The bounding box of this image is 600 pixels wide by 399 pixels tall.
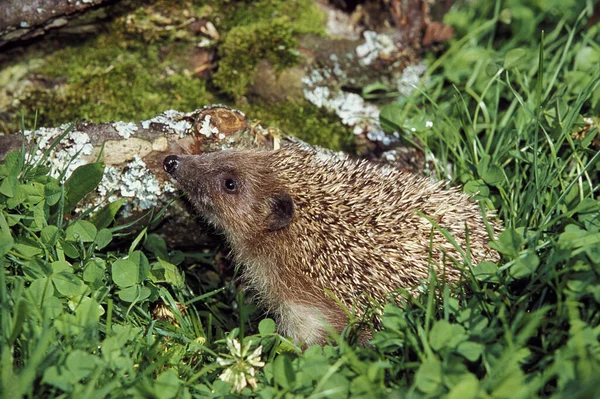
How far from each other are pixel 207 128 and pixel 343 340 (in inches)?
79.9

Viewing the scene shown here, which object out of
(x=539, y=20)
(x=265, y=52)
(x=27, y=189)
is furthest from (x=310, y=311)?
(x=539, y=20)

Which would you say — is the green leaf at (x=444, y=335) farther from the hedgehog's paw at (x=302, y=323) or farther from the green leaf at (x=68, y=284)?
the green leaf at (x=68, y=284)

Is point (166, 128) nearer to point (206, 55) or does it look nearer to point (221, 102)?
point (221, 102)

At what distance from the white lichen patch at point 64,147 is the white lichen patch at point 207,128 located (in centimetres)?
80

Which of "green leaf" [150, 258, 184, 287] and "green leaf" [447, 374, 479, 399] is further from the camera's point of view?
"green leaf" [150, 258, 184, 287]

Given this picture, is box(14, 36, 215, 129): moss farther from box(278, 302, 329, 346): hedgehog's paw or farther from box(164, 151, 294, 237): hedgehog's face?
box(278, 302, 329, 346): hedgehog's paw

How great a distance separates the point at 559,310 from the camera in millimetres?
2910

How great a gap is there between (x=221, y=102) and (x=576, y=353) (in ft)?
11.9

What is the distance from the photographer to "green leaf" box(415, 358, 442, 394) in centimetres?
264

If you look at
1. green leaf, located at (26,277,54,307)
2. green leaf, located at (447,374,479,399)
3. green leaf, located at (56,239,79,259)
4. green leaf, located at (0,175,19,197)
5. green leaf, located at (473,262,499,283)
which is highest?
green leaf, located at (447,374,479,399)

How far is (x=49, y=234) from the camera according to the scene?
11.7ft

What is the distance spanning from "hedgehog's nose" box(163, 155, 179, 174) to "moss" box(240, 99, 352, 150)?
1.07 metres

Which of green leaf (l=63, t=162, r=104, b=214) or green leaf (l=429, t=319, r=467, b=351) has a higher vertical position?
green leaf (l=429, t=319, r=467, b=351)

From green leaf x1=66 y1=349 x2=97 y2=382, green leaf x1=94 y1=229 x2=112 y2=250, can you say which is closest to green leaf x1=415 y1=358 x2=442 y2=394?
green leaf x1=66 y1=349 x2=97 y2=382
